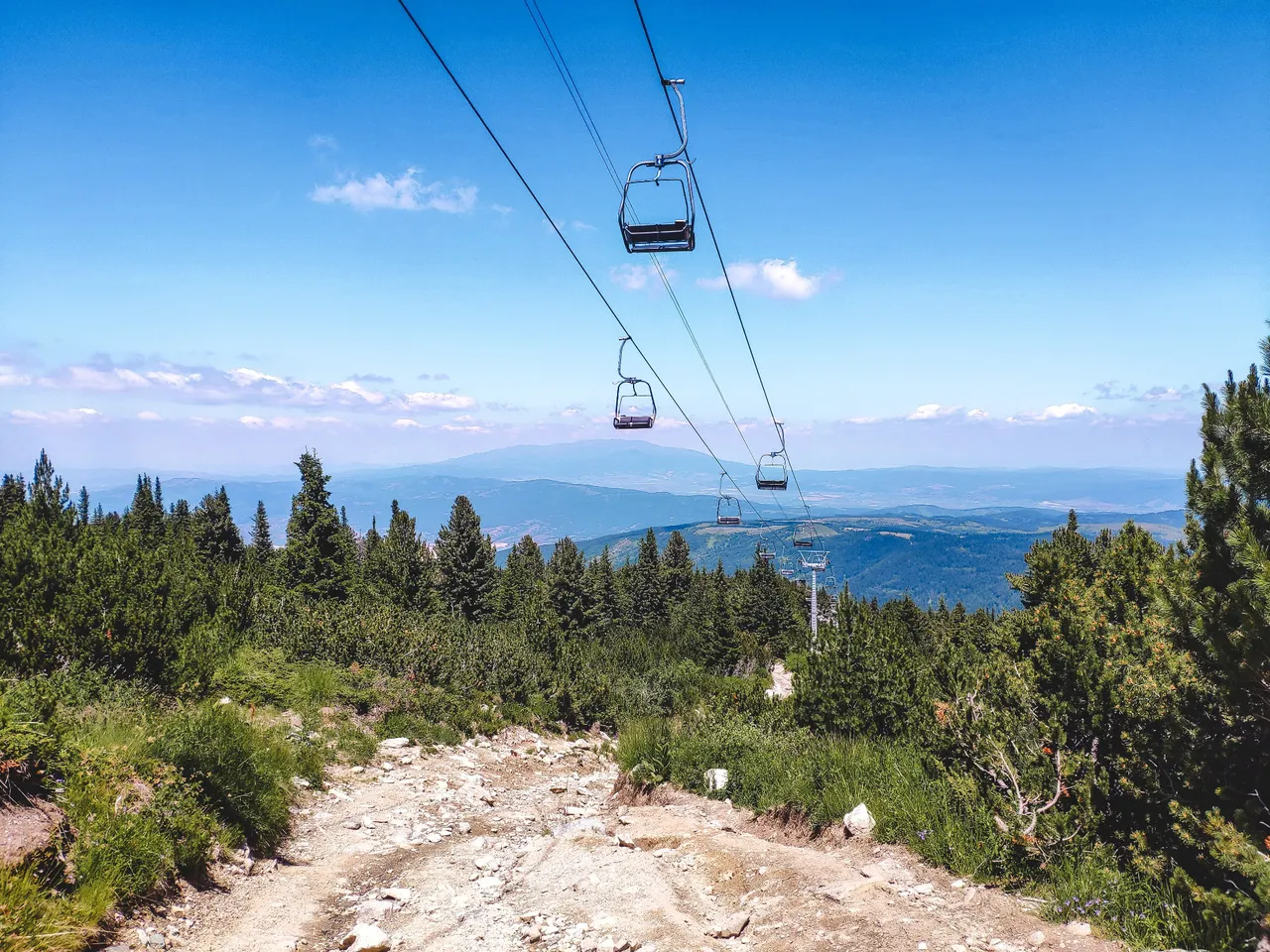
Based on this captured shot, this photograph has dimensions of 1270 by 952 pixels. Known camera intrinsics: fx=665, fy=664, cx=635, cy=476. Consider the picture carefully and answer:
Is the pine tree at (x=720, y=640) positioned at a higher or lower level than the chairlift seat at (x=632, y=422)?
lower

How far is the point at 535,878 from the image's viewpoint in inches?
324

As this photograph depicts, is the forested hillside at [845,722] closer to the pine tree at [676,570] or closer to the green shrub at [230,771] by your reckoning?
the green shrub at [230,771]

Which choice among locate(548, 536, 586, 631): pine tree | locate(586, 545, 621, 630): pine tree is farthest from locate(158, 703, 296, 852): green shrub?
locate(586, 545, 621, 630): pine tree

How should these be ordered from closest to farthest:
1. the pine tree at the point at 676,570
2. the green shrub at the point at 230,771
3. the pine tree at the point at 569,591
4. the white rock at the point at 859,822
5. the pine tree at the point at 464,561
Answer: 1. the green shrub at the point at 230,771
2. the white rock at the point at 859,822
3. the pine tree at the point at 464,561
4. the pine tree at the point at 569,591
5. the pine tree at the point at 676,570

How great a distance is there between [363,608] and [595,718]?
29.8 ft

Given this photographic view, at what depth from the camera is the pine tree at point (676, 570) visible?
9556 centimetres

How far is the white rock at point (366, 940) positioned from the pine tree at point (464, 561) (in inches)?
2242

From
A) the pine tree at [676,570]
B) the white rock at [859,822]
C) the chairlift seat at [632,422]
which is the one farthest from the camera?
the pine tree at [676,570]

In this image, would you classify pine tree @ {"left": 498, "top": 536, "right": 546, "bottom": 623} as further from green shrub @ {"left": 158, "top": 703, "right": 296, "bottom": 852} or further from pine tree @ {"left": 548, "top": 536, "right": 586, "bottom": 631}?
green shrub @ {"left": 158, "top": 703, "right": 296, "bottom": 852}

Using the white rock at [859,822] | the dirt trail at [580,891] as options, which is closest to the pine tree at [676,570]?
the dirt trail at [580,891]

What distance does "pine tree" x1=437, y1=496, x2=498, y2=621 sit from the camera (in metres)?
62.8

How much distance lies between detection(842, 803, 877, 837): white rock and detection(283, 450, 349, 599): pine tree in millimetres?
37696

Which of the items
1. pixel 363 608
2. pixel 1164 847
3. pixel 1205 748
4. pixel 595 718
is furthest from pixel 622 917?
pixel 363 608

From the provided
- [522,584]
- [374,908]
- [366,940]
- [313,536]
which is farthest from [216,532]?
[366,940]
